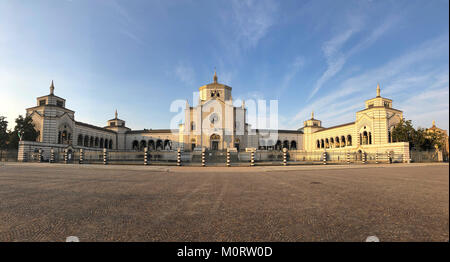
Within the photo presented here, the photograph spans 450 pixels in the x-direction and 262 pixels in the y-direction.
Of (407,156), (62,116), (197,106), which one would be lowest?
(407,156)

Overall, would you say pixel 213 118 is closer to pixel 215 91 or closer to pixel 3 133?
pixel 215 91

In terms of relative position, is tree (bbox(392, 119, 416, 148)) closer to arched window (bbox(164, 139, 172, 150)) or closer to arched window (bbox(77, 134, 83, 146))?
arched window (bbox(164, 139, 172, 150))

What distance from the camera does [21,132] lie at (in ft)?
112

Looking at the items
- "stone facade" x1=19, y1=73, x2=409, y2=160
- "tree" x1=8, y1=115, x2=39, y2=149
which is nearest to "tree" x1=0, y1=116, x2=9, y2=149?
"tree" x1=8, y1=115, x2=39, y2=149

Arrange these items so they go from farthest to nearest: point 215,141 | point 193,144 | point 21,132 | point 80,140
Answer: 1. point 80,140
2. point 193,144
3. point 215,141
4. point 21,132

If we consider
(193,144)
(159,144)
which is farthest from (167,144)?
(193,144)

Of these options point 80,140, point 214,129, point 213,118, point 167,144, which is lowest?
point 167,144

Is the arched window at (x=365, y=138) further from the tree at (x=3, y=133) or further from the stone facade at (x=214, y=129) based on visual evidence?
the tree at (x=3, y=133)

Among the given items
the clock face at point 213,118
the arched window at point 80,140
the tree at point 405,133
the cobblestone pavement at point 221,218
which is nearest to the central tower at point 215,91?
the clock face at point 213,118

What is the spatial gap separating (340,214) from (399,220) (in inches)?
34.3

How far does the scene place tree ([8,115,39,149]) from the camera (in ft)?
112

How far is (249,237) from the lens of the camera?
2771 mm
